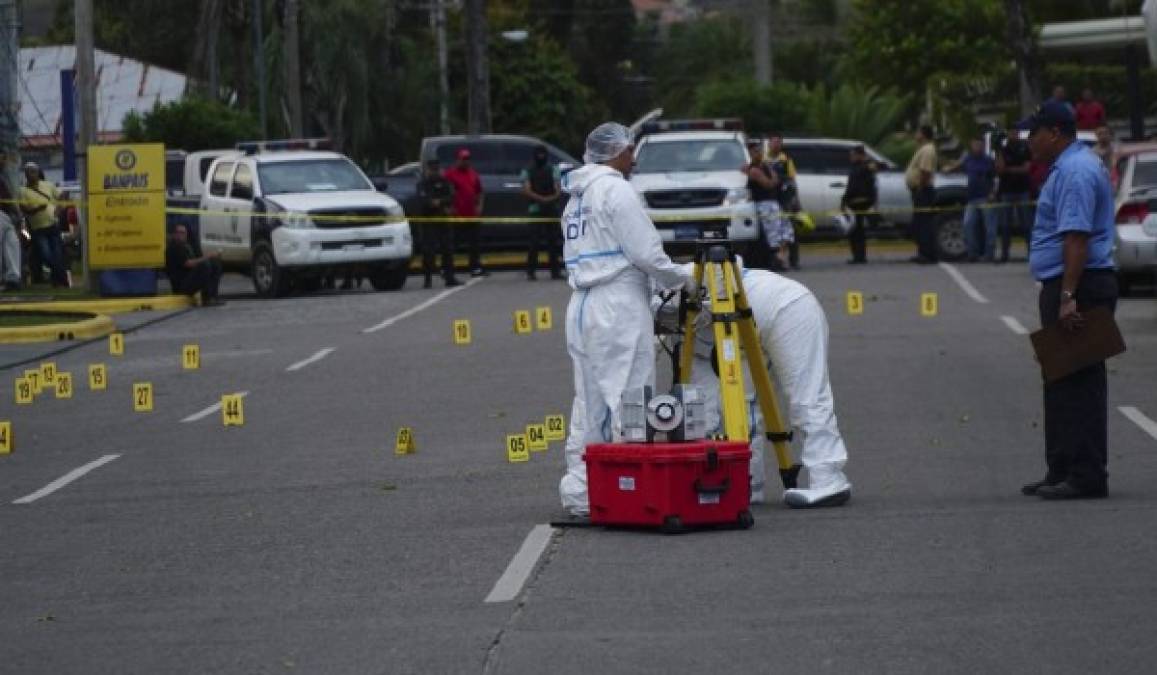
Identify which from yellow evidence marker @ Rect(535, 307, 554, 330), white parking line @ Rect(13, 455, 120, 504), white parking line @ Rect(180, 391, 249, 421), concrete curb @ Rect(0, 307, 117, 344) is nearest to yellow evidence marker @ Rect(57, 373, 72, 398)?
white parking line @ Rect(180, 391, 249, 421)

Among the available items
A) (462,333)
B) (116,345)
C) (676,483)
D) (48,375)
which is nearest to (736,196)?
(462,333)

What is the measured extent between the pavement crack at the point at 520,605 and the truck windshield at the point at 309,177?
2276cm

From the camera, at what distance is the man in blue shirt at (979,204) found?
114ft

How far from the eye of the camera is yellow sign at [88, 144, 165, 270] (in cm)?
3219

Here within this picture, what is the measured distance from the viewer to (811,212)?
40312 mm

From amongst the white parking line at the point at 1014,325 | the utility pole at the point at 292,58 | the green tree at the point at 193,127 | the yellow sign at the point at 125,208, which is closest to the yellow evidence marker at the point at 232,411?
the white parking line at the point at 1014,325

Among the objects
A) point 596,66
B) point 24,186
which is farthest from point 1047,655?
A: point 596,66

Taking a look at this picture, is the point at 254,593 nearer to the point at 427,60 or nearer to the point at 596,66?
the point at 427,60

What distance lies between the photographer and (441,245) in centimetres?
3372

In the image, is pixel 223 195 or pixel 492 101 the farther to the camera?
pixel 492 101

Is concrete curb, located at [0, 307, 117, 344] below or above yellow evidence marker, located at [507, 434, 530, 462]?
above

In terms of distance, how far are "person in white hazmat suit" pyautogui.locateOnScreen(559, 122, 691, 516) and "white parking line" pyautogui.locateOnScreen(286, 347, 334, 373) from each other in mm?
10026

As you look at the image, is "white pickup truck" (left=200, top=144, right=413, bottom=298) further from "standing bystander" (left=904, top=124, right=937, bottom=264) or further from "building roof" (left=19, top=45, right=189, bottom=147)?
"building roof" (left=19, top=45, right=189, bottom=147)

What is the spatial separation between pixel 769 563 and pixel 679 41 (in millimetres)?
85128
